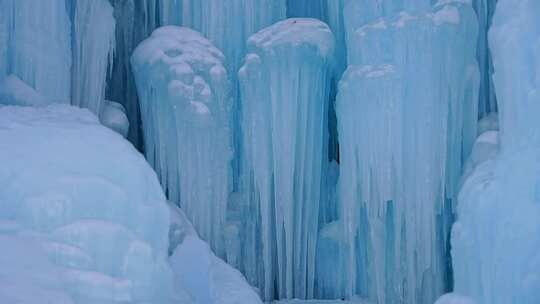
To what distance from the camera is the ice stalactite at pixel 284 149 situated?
8594mm

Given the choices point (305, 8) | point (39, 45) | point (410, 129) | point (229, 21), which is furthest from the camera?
point (305, 8)

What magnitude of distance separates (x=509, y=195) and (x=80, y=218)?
3.46 metres

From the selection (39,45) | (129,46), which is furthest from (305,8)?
(39,45)

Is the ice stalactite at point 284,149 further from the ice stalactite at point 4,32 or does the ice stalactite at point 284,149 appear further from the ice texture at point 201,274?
the ice stalactite at point 4,32

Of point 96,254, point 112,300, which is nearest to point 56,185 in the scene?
point 96,254

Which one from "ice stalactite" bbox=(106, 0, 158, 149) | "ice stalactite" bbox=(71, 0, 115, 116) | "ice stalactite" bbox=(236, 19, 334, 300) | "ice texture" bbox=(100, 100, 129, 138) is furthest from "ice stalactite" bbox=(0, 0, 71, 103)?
"ice stalactite" bbox=(236, 19, 334, 300)

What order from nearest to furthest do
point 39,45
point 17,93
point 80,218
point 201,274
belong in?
point 80,218 → point 17,93 → point 39,45 → point 201,274

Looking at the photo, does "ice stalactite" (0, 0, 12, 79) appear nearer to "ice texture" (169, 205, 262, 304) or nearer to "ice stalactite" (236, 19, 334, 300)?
"ice texture" (169, 205, 262, 304)

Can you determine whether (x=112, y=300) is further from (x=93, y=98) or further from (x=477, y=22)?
(x=477, y=22)

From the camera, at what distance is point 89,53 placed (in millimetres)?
8359

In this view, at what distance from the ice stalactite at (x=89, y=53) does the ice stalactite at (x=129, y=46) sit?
4.08 ft

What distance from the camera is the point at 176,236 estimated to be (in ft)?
25.5

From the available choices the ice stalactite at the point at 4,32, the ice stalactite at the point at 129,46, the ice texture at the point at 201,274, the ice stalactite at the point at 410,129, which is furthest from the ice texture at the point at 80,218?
the ice stalactite at the point at 129,46

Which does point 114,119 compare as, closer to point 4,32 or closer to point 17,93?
point 17,93
